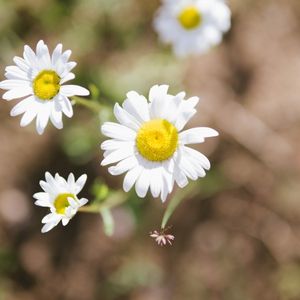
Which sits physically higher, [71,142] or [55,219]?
[55,219]

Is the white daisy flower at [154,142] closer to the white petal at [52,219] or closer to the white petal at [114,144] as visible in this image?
the white petal at [114,144]

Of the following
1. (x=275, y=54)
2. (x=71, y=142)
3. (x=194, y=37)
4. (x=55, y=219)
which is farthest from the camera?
(x=275, y=54)

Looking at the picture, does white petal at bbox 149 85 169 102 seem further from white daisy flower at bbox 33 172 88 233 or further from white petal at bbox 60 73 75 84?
white daisy flower at bbox 33 172 88 233

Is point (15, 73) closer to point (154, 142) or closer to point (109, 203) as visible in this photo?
point (154, 142)

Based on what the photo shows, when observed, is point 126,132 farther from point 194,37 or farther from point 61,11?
point 61,11

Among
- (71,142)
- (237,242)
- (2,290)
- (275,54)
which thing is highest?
(275,54)

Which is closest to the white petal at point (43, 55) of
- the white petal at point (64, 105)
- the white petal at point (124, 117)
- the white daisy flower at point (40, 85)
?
the white daisy flower at point (40, 85)

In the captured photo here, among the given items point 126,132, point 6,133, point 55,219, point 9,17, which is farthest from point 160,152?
point 9,17
